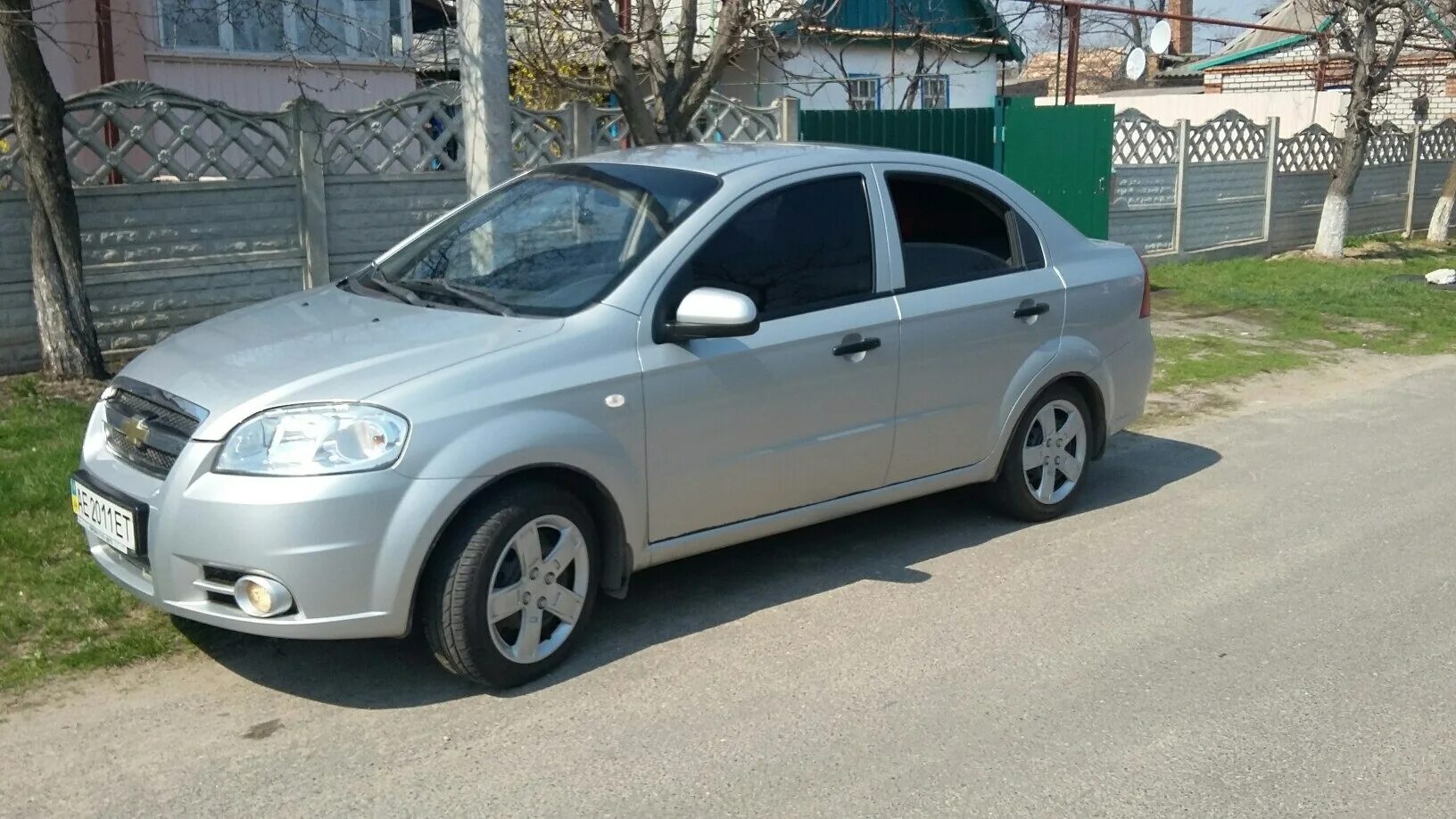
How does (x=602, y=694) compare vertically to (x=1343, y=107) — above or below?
below

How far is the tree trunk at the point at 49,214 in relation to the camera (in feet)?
26.3

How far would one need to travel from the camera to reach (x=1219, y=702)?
4.65 m

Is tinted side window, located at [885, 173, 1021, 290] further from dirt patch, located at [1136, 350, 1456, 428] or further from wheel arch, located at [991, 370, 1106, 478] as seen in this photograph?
dirt patch, located at [1136, 350, 1456, 428]

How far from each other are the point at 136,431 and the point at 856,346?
103 inches

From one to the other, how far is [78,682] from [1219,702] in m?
3.74

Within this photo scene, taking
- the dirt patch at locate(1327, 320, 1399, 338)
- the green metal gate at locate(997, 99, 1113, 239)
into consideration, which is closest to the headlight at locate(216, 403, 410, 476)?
the dirt patch at locate(1327, 320, 1399, 338)

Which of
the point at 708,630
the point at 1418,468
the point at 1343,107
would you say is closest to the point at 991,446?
the point at 708,630

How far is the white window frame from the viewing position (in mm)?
14680

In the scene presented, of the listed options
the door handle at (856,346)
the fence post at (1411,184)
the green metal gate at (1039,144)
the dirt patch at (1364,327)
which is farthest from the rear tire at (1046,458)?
the fence post at (1411,184)

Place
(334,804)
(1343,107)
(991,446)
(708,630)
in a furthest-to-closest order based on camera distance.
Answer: (1343,107)
(991,446)
(708,630)
(334,804)

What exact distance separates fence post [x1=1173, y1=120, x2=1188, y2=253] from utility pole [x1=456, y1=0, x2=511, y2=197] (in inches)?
445

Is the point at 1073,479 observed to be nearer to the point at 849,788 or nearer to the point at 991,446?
the point at 991,446

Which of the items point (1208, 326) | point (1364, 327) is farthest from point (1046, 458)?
point (1364, 327)

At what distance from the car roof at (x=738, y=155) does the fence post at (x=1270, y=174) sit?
44.8 feet
